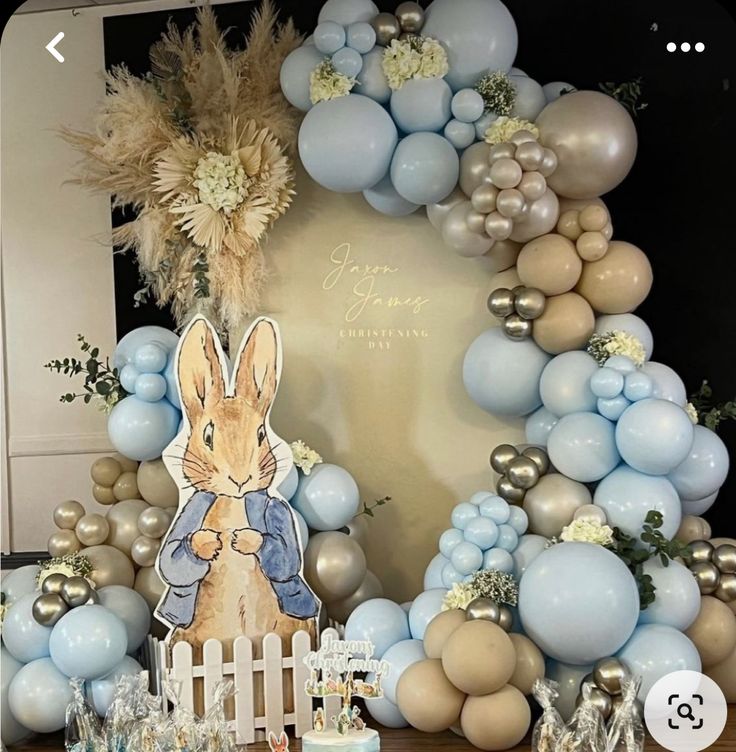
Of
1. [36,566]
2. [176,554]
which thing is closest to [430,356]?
[176,554]

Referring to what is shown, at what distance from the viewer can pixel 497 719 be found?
2365 mm

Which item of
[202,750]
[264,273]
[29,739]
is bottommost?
[29,739]

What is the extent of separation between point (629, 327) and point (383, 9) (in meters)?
1.24

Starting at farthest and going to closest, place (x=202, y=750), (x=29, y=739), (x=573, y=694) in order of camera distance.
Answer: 1. (x=29, y=739)
2. (x=573, y=694)
3. (x=202, y=750)

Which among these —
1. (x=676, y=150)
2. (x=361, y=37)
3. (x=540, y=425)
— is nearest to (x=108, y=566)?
(x=540, y=425)

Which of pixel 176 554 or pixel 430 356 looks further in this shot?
pixel 430 356

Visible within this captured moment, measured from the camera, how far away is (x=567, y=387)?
2672mm

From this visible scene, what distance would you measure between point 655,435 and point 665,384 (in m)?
0.22

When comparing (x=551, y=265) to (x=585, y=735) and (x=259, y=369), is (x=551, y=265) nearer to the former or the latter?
(x=259, y=369)

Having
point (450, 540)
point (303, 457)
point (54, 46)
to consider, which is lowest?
point (450, 540)

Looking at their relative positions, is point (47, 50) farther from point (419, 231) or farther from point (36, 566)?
point (36, 566)

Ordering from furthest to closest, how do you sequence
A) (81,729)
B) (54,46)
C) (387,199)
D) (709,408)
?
1. (54,46)
2. (709,408)
3. (387,199)
4. (81,729)

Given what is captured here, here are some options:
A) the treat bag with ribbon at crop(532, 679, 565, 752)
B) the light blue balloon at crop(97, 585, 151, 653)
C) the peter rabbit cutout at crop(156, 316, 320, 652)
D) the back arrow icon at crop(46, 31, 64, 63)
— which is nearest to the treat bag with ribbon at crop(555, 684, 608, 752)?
the treat bag with ribbon at crop(532, 679, 565, 752)

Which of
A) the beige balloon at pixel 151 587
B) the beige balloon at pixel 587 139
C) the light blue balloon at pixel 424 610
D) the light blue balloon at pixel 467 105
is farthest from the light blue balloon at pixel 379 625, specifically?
the light blue balloon at pixel 467 105
